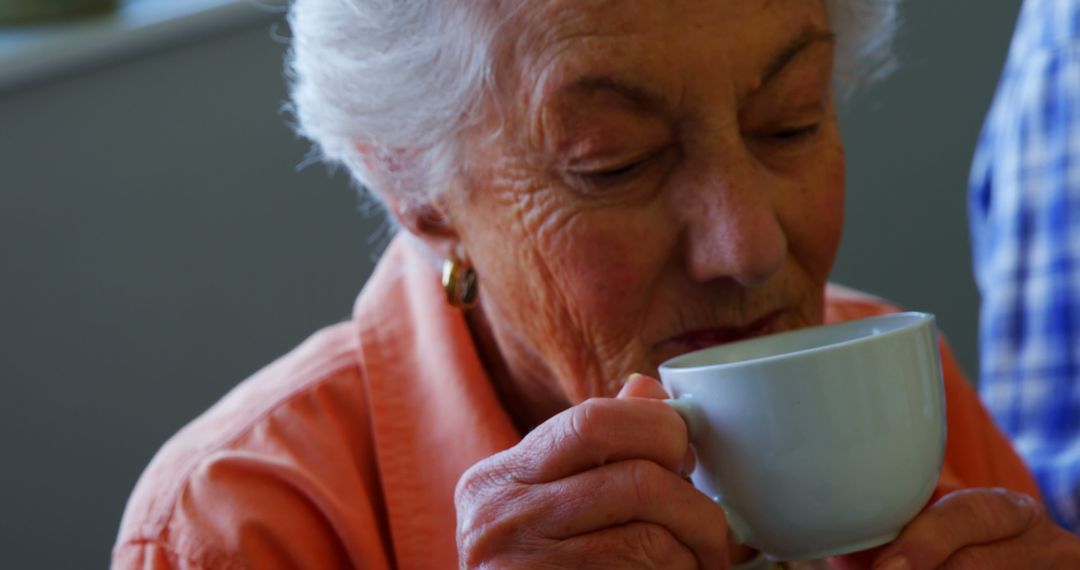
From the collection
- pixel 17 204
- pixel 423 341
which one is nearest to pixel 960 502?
pixel 423 341

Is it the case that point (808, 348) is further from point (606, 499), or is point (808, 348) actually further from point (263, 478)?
point (263, 478)

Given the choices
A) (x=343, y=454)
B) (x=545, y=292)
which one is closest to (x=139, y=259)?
(x=343, y=454)

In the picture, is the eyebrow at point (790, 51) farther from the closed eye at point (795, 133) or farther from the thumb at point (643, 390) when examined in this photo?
the thumb at point (643, 390)

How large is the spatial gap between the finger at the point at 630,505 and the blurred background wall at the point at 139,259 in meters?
1.05

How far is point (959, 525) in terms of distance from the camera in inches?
38.7

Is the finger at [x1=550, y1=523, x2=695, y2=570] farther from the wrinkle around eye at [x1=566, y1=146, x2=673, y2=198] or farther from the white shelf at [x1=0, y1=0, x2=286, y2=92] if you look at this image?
the white shelf at [x1=0, y1=0, x2=286, y2=92]

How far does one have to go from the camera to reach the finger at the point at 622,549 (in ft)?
2.87

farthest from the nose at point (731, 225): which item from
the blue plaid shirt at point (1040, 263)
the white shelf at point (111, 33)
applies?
the white shelf at point (111, 33)

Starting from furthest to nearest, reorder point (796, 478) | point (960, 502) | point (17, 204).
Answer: point (17, 204), point (960, 502), point (796, 478)

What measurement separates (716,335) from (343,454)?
400 millimetres

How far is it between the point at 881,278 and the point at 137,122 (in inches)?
59.2

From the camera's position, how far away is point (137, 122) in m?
2.07

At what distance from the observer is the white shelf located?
6.37 feet

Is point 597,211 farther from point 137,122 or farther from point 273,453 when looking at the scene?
point 137,122
